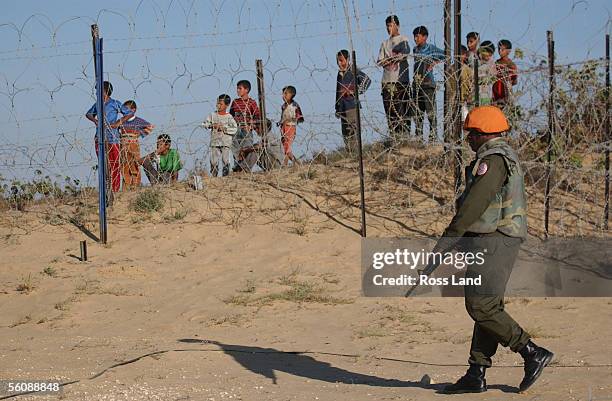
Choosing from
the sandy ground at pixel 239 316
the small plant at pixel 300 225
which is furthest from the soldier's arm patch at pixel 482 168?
the small plant at pixel 300 225

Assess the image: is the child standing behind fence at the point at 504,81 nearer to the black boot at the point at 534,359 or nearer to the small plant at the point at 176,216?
the small plant at the point at 176,216

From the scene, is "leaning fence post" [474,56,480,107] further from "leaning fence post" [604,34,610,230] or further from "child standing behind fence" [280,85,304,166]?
"child standing behind fence" [280,85,304,166]

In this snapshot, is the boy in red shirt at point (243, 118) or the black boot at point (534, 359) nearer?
the black boot at point (534, 359)

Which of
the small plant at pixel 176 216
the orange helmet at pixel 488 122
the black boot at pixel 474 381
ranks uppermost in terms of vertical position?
the orange helmet at pixel 488 122

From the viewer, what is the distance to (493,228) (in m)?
5.66

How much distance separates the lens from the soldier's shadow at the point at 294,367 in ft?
21.7

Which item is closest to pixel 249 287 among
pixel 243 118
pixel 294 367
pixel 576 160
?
pixel 294 367

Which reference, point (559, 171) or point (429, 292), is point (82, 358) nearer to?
point (429, 292)

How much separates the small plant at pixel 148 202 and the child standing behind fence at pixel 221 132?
0.81m

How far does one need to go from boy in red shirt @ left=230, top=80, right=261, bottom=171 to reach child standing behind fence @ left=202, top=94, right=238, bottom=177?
0.29ft

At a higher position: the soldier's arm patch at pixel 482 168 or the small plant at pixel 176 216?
the soldier's arm patch at pixel 482 168

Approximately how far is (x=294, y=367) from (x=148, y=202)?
5.12 meters

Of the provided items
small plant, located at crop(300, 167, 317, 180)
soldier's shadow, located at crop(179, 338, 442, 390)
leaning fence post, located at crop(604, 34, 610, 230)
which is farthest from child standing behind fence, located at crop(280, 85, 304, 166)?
soldier's shadow, located at crop(179, 338, 442, 390)

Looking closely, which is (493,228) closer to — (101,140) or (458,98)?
(458,98)
